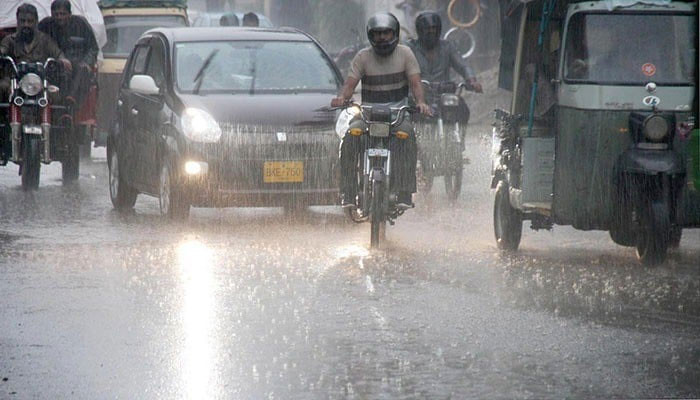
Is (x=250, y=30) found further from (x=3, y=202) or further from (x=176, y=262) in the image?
(x=176, y=262)

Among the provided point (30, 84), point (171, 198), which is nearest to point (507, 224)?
point (171, 198)

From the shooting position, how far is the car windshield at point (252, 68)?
1462 centimetres

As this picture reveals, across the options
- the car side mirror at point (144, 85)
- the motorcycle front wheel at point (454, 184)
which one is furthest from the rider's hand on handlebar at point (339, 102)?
the motorcycle front wheel at point (454, 184)

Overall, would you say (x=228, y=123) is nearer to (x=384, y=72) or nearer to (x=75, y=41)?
(x=384, y=72)

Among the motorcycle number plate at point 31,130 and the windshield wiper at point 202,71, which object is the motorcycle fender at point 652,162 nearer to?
the windshield wiper at point 202,71

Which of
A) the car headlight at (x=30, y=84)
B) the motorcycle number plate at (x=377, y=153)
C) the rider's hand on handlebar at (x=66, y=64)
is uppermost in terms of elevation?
the rider's hand on handlebar at (x=66, y=64)

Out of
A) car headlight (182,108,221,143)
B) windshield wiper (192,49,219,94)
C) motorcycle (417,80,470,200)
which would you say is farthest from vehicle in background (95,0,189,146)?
car headlight (182,108,221,143)

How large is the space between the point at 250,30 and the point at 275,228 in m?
2.64

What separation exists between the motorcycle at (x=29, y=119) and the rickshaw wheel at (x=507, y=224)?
680cm

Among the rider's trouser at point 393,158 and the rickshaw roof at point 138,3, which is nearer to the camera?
the rider's trouser at point 393,158

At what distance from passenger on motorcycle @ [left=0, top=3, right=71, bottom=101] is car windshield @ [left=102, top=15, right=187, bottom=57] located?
730cm

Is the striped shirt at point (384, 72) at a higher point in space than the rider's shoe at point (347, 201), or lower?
higher

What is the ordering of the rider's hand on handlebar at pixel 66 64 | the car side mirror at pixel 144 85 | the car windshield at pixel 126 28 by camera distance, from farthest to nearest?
the car windshield at pixel 126 28
the rider's hand on handlebar at pixel 66 64
the car side mirror at pixel 144 85

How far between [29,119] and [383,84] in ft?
19.8
